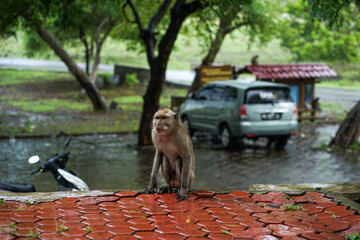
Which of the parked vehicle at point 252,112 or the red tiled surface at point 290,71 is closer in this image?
the parked vehicle at point 252,112

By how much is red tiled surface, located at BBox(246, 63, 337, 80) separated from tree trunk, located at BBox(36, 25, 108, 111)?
6.74 m

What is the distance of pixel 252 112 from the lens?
44.1 feet

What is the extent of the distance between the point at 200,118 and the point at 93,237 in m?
10.8

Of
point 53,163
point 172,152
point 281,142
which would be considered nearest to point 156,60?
point 281,142

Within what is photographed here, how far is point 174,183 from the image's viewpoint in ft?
20.9

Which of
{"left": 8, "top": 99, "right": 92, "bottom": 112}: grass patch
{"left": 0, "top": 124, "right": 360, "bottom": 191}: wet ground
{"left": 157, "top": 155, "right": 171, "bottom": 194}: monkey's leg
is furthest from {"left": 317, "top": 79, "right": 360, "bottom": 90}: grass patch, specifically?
{"left": 157, "top": 155, "right": 171, "bottom": 194}: monkey's leg

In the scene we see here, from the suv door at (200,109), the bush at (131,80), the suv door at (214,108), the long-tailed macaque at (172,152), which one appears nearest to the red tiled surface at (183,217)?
the long-tailed macaque at (172,152)

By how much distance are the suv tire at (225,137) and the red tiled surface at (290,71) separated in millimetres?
4136

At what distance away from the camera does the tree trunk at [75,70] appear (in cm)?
1869

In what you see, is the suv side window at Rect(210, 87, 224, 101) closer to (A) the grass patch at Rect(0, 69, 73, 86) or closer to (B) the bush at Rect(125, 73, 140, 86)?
(B) the bush at Rect(125, 73, 140, 86)

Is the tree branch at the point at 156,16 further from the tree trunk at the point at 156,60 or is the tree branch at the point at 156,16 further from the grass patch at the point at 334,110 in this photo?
the grass patch at the point at 334,110

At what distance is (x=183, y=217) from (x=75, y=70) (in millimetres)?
15397

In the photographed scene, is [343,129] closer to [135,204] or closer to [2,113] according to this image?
[135,204]

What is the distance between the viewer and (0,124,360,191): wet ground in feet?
33.7
